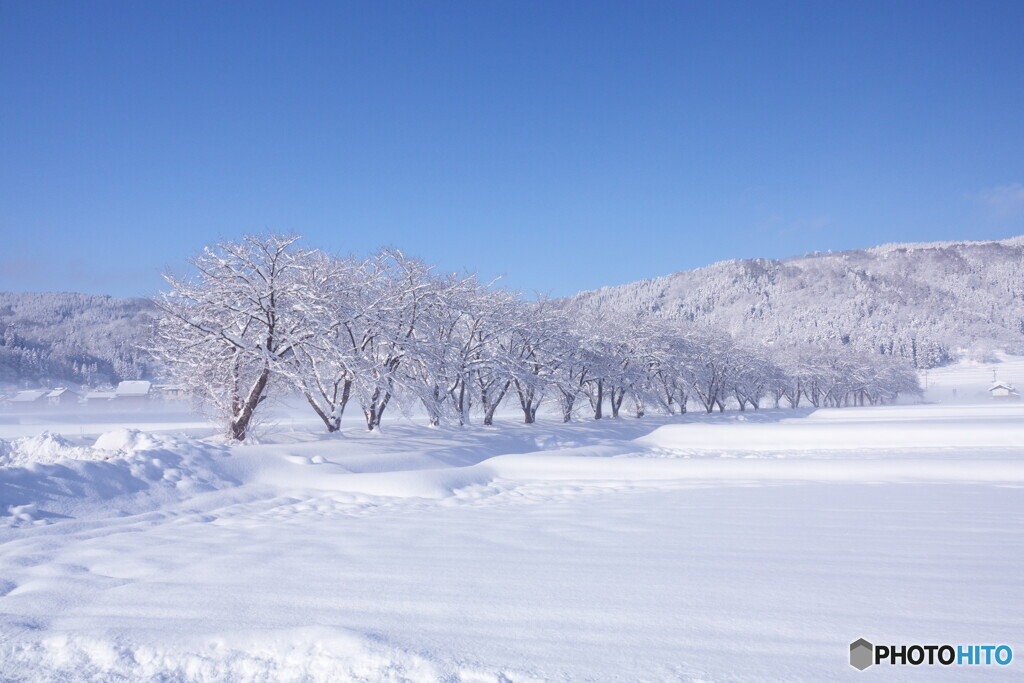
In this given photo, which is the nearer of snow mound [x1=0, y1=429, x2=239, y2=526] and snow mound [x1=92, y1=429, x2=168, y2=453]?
snow mound [x1=0, y1=429, x2=239, y2=526]

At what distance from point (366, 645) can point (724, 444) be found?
29.3 metres

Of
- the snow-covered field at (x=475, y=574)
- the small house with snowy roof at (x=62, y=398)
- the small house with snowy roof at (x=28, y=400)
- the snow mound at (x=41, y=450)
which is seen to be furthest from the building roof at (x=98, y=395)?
the snow-covered field at (x=475, y=574)

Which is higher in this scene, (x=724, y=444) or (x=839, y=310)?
(x=839, y=310)

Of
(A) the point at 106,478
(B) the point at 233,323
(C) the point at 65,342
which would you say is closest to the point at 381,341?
(B) the point at 233,323

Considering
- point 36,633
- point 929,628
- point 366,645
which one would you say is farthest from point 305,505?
point 929,628

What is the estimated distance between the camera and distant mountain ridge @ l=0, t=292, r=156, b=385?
Result: 338ft

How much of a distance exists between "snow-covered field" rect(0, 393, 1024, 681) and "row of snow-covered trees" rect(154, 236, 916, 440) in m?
7.96

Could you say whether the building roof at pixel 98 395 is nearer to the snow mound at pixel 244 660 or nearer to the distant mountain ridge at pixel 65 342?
the distant mountain ridge at pixel 65 342

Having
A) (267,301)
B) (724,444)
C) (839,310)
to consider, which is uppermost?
(839,310)

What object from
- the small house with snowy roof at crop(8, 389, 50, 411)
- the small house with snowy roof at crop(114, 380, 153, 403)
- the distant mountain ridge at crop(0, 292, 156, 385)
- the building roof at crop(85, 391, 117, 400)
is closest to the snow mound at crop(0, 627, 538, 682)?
the small house with snowy roof at crop(114, 380, 153, 403)

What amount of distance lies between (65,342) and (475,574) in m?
141

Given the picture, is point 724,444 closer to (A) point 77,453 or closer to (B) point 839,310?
(A) point 77,453

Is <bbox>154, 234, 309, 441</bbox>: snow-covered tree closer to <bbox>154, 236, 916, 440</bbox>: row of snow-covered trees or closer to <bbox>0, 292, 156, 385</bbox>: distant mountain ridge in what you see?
<bbox>154, 236, 916, 440</bbox>: row of snow-covered trees

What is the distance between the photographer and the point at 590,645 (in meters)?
3.63
